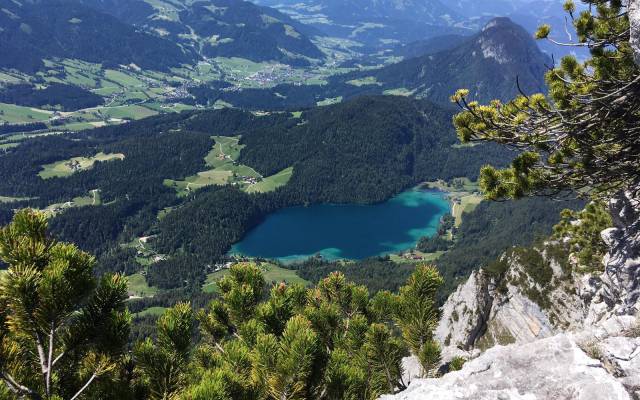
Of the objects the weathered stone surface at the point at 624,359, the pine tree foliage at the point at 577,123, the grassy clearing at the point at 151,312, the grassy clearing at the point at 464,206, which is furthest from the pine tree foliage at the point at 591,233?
the grassy clearing at the point at 464,206

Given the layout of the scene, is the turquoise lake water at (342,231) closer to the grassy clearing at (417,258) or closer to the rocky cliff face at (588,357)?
the grassy clearing at (417,258)

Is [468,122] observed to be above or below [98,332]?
above

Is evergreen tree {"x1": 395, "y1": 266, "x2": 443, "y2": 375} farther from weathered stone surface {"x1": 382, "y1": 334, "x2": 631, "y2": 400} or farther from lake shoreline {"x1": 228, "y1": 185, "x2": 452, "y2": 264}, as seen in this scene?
lake shoreline {"x1": 228, "y1": 185, "x2": 452, "y2": 264}

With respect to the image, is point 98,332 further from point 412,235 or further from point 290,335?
point 412,235

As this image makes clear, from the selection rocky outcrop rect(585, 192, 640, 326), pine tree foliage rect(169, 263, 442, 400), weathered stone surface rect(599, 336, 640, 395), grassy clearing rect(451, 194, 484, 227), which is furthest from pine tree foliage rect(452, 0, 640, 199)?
grassy clearing rect(451, 194, 484, 227)

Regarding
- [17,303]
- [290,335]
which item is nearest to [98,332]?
[17,303]
